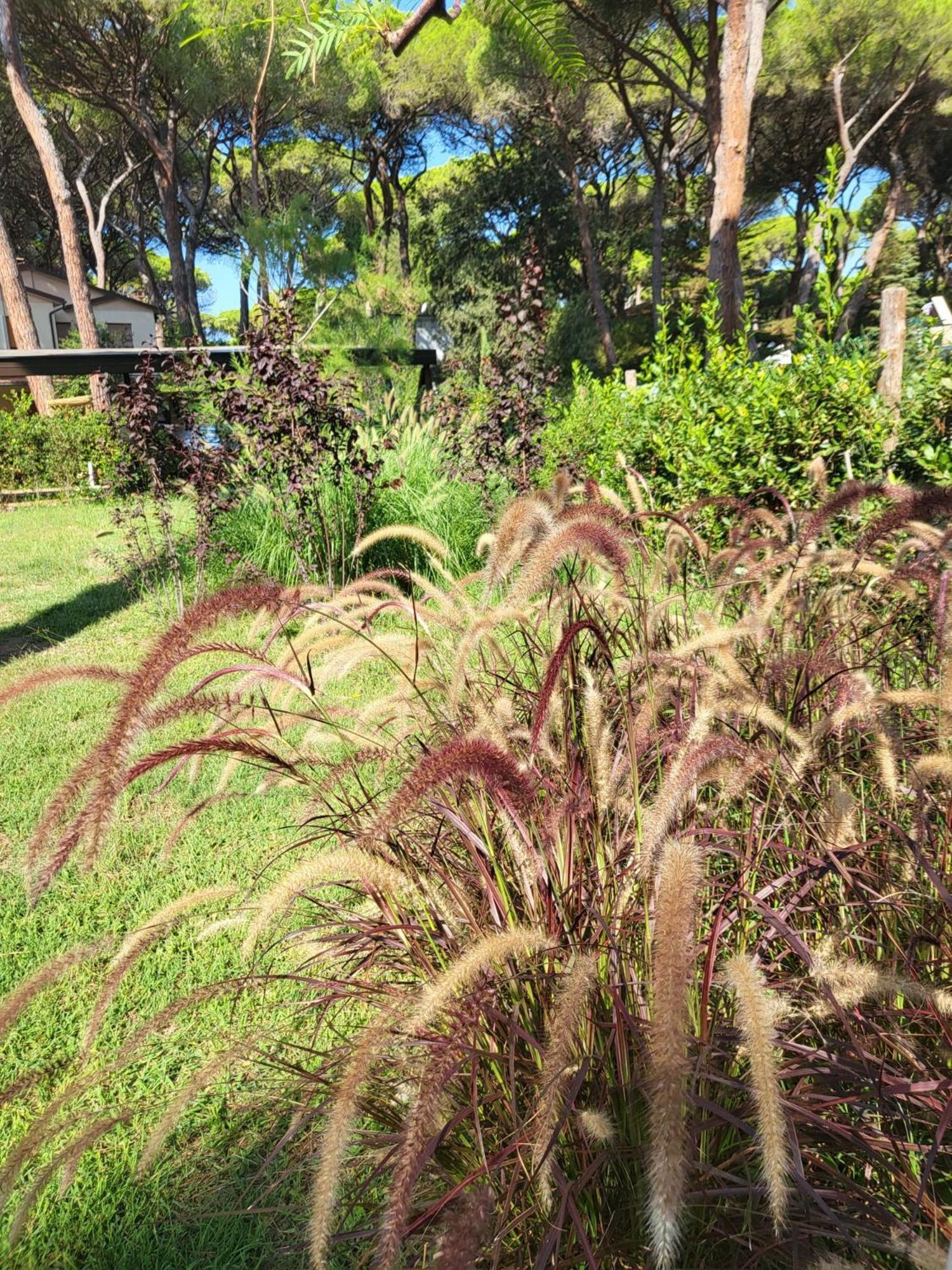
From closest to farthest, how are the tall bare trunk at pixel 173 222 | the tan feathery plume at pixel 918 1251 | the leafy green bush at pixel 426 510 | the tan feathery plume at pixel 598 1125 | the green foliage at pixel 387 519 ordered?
the tan feathery plume at pixel 918 1251
the tan feathery plume at pixel 598 1125
the green foliage at pixel 387 519
the leafy green bush at pixel 426 510
the tall bare trunk at pixel 173 222

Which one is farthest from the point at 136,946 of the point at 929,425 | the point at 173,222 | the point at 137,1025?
the point at 173,222

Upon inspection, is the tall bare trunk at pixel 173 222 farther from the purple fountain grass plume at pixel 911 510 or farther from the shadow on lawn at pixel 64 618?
the purple fountain grass plume at pixel 911 510

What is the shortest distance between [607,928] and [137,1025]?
5.29ft

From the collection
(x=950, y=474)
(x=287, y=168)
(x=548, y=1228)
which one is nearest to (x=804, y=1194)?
(x=548, y=1228)

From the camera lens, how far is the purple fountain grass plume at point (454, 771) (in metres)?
0.96

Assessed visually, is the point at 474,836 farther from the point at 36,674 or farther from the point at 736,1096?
the point at 36,674

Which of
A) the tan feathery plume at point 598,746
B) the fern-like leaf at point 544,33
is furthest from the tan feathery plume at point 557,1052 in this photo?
the fern-like leaf at point 544,33

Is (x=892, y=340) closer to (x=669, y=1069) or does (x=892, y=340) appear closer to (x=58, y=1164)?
(x=669, y=1069)

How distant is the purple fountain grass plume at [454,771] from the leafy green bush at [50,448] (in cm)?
1253

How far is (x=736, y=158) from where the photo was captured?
30.4ft

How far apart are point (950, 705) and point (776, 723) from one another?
279mm

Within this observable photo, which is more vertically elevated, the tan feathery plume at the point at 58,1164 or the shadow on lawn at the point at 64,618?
the tan feathery plume at the point at 58,1164

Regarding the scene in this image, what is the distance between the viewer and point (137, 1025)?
7.58 feet

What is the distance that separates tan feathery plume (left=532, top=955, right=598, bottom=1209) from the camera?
82cm
